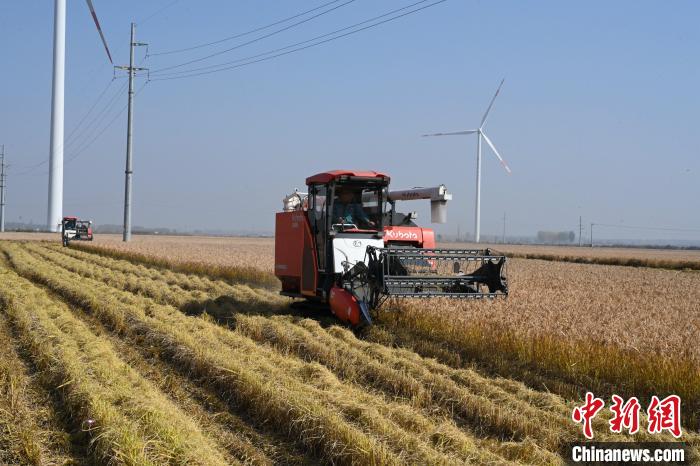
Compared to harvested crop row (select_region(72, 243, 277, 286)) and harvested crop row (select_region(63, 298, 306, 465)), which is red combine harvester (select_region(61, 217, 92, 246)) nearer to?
harvested crop row (select_region(72, 243, 277, 286))

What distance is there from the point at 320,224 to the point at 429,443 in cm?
781

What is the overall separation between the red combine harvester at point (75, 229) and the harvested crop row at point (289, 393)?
3761 centimetres

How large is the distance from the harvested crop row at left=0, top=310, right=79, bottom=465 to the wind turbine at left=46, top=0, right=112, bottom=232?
6013 cm

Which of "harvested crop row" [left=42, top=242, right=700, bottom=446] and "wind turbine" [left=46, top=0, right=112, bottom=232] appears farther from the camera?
"wind turbine" [left=46, top=0, right=112, bottom=232]

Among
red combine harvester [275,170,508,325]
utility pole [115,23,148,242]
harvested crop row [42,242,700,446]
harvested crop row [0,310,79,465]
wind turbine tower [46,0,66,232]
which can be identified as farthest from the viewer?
wind turbine tower [46,0,66,232]

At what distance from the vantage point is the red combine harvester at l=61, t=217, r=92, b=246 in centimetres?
4862

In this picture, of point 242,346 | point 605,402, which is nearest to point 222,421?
point 242,346

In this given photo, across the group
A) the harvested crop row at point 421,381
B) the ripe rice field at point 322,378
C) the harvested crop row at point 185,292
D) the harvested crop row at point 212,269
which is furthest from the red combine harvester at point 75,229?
the harvested crop row at point 421,381

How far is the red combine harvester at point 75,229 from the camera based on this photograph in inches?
1914

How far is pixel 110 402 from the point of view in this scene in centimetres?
737

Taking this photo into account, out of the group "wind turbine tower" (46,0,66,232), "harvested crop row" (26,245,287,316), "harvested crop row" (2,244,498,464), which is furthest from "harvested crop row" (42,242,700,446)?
"wind turbine tower" (46,0,66,232)

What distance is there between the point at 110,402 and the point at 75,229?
45.2m

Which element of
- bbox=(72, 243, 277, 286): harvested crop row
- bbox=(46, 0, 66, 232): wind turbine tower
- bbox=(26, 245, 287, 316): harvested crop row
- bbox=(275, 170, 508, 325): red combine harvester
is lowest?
bbox=(26, 245, 287, 316): harvested crop row

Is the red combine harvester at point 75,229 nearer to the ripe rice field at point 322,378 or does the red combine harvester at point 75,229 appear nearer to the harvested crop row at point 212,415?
the ripe rice field at point 322,378
